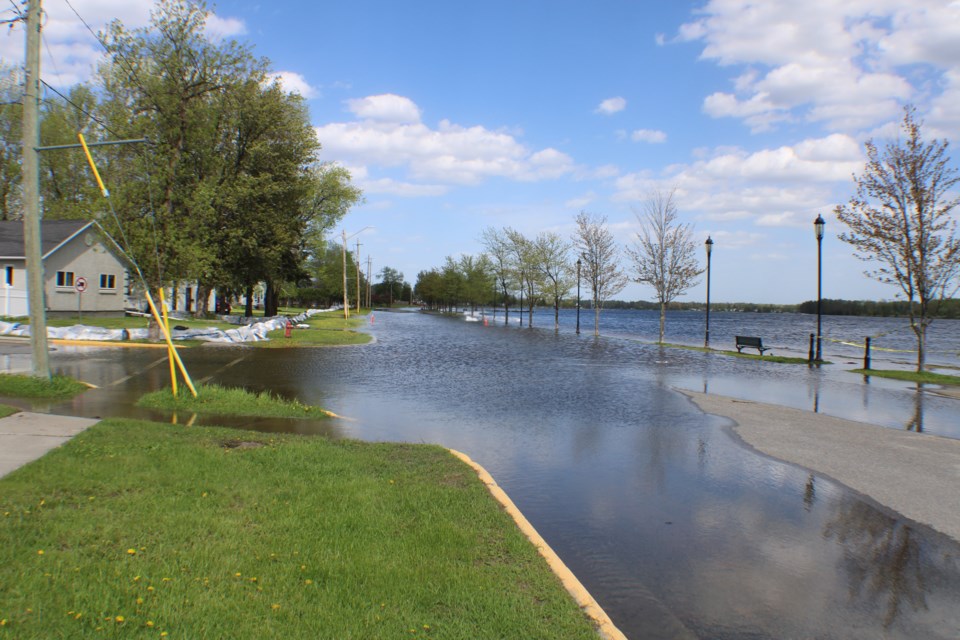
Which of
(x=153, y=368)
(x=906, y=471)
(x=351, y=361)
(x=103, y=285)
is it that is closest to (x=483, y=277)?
(x=103, y=285)

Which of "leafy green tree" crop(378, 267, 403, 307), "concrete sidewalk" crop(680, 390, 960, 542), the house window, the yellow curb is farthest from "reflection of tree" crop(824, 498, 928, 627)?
"leafy green tree" crop(378, 267, 403, 307)

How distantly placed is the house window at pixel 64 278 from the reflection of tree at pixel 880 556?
38591 millimetres

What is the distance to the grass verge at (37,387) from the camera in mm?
11180

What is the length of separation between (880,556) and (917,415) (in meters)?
9.36

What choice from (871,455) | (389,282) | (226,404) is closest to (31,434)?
(226,404)

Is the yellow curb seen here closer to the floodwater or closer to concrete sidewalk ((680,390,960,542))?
the floodwater

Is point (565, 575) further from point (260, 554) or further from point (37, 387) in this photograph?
point (37, 387)

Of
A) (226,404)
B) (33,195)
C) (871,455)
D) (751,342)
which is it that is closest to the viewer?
(871,455)

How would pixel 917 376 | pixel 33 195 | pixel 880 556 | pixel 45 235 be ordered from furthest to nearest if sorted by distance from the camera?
pixel 45 235 < pixel 917 376 < pixel 33 195 < pixel 880 556

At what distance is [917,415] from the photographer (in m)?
13.0

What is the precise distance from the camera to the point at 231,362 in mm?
19375

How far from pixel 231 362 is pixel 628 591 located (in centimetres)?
1715

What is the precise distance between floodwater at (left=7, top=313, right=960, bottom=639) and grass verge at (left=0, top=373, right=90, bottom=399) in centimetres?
42

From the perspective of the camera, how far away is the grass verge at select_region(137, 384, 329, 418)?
10922 mm
